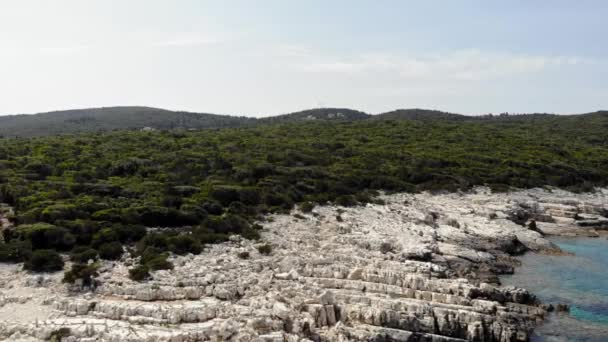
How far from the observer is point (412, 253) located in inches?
894

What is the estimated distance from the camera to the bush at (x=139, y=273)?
58.6 ft

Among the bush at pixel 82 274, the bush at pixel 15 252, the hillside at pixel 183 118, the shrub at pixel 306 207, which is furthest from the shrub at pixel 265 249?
the hillside at pixel 183 118

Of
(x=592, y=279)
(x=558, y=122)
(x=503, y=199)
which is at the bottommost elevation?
(x=592, y=279)

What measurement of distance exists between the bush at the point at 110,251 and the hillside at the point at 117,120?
283ft

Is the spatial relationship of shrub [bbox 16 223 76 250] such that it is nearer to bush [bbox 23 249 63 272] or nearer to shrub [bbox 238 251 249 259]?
bush [bbox 23 249 63 272]

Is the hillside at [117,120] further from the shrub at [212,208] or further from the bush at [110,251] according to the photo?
the bush at [110,251]

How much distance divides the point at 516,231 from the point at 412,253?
11143 millimetres

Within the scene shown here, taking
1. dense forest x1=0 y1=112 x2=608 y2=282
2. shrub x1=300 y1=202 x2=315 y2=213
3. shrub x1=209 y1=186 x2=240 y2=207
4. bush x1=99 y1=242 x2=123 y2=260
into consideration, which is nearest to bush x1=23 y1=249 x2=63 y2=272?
dense forest x1=0 y1=112 x2=608 y2=282

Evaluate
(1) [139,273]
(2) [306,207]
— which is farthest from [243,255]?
(2) [306,207]

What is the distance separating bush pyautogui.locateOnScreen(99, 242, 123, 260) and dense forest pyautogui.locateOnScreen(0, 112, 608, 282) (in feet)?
0.14

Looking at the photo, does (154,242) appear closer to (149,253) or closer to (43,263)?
(149,253)

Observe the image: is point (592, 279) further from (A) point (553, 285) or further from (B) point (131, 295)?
(B) point (131, 295)

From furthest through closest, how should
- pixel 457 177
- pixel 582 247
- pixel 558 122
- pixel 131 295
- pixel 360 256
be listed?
1. pixel 558 122
2. pixel 457 177
3. pixel 582 247
4. pixel 360 256
5. pixel 131 295

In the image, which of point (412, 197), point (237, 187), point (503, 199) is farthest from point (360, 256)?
Result: point (503, 199)
